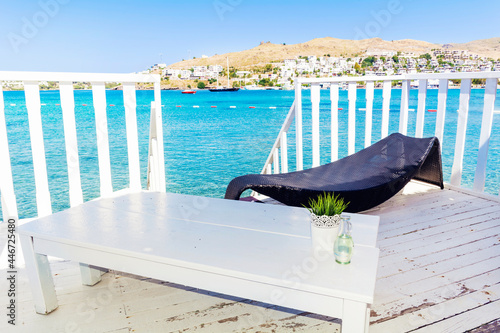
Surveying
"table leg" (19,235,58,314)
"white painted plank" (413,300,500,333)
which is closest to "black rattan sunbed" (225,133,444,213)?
"white painted plank" (413,300,500,333)

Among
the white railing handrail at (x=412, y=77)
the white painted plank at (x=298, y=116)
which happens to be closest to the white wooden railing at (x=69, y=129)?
the white painted plank at (x=298, y=116)

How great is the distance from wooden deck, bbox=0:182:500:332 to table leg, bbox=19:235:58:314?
0.05m

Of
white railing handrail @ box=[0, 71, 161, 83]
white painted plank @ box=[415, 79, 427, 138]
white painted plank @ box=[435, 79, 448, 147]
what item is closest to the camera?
white railing handrail @ box=[0, 71, 161, 83]

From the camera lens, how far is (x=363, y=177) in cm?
256

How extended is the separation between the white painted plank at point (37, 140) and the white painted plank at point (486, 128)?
305cm

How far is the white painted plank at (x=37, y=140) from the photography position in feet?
6.14

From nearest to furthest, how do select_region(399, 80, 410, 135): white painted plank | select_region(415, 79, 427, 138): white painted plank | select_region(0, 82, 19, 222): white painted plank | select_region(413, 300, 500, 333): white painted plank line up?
1. select_region(413, 300, 500, 333): white painted plank
2. select_region(0, 82, 19, 222): white painted plank
3. select_region(415, 79, 427, 138): white painted plank
4. select_region(399, 80, 410, 135): white painted plank

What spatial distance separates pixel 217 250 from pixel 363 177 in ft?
5.52

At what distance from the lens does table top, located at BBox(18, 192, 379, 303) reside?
1003 millimetres

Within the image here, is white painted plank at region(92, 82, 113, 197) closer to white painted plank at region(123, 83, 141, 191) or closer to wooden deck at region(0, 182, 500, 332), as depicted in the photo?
white painted plank at region(123, 83, 141, 191)

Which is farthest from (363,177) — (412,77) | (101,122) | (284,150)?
(101,122)

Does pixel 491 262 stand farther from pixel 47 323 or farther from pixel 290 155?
pixel 290 155

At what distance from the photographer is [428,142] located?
2752 mm

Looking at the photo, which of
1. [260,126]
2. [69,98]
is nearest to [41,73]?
[69,98]
